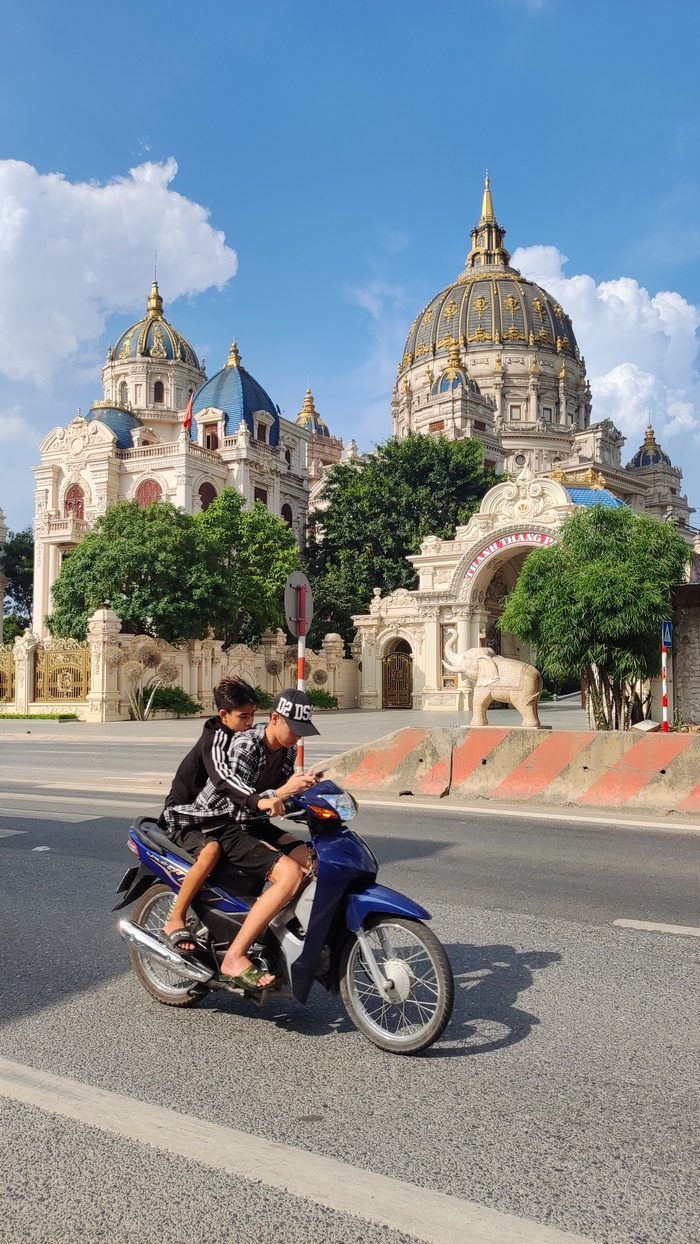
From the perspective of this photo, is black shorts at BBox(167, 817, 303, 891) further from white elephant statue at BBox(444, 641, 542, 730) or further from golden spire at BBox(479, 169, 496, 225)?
golden spire at BBox(479, 169, 496, 225)

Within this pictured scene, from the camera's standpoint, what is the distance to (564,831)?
918cm

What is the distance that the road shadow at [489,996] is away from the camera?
393 cm

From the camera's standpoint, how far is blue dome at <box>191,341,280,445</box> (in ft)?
206

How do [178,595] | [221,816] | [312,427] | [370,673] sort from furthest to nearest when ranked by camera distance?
1. [312,427]
2. [370,673]
3. [178,595]
4. [221,816]

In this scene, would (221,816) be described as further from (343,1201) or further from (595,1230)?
(595,1230)

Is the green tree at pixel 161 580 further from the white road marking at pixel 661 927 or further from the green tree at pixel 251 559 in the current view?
the white road marking at pixel 661 927

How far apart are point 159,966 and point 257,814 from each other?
3.33 feet

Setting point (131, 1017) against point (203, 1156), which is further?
point (131, 1017)

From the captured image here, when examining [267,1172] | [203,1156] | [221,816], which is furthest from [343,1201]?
[221,816]

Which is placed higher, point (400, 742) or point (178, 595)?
point (178, 595)

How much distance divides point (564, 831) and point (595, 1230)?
671cm

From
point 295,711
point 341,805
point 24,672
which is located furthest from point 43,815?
point 24,672

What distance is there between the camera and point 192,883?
4.18 meters

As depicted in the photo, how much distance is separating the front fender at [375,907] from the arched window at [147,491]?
5487cm
